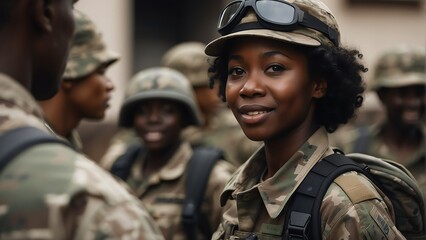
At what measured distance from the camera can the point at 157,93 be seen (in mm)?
6164

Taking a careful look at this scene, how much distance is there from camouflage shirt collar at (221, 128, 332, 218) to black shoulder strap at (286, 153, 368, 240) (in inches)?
1.9

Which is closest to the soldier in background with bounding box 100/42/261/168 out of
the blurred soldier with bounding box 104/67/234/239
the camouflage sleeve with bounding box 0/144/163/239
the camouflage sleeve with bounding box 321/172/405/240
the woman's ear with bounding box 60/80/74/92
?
the blurred soldier with bounding box 104/67/234/239

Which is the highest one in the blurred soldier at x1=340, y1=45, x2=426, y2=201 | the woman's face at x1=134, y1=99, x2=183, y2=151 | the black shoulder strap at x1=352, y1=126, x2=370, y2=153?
the woman's face at x1=134, y1=99, x2=183, y2=151

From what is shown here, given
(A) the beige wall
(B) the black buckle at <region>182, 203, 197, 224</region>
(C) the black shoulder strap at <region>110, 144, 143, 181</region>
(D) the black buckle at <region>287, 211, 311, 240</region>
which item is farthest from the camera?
(A) the beige wall

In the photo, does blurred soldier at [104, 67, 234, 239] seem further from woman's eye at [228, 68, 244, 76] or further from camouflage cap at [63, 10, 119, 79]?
woman's eye at [228, 68, 244, 76]

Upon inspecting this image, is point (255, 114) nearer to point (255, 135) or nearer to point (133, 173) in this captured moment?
point (255, 135)

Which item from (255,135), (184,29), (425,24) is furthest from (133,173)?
(425,24)

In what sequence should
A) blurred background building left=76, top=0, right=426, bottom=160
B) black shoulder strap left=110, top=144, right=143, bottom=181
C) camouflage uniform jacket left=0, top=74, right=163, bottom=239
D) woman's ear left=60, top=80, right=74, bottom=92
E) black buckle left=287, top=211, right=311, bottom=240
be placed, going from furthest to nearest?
blurred background building left=76, top=0, right=426, bottom=160 < black shoulder strap left=110, top=144, right=143, bottom=181 < woman's ear left=60, top=80, right=74, bottom=92 < black buckle left=287, top=211, right=311, bottom=240 < camouflage uniform jacket left=0, top=74, right=163, bottom=239

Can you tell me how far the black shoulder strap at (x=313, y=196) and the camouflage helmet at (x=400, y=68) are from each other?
4.26 metres

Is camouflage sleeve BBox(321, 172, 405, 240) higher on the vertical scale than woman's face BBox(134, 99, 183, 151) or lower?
higher

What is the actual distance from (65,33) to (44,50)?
0.09 metres

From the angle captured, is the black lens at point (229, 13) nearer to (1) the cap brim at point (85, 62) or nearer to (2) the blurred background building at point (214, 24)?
(1) the cap brim at point (85, 62)

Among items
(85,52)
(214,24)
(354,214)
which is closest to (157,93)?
(85,52)

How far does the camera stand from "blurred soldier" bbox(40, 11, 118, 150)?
17.8ft
